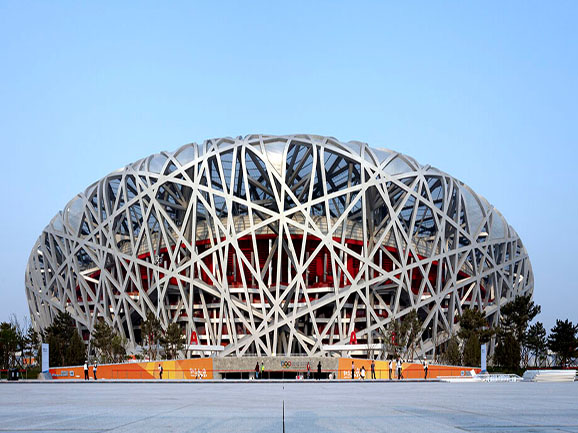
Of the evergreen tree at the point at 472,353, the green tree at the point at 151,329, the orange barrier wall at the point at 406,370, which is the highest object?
the green tree at the point at 151,329

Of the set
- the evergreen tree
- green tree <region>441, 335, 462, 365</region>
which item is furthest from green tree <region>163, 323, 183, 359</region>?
the evergreen tree

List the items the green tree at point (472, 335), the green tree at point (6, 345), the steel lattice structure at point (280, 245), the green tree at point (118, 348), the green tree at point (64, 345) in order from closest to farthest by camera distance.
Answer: the green tree at point (472, 335)
the green tree at point (118, 348)
the green tree at point (64, 345)
the steel lattice structure at point (280, 245)
the green tree at point (6, 345)

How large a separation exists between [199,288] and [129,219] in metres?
9.63

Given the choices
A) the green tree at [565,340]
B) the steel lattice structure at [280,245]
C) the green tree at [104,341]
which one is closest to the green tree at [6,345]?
the steel lattice structure at [280,245]

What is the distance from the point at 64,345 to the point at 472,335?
36.4m

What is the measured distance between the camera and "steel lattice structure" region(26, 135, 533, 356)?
5881 cm

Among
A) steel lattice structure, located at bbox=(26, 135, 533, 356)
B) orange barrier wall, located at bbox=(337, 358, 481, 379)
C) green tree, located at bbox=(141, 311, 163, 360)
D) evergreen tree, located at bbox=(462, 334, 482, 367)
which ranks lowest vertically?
orange barrier wall, located at bbox=(337, 358, 481, 379)

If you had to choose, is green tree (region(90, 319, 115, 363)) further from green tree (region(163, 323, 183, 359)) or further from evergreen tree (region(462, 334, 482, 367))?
evergreen tree (region(462, 334, 482, 367))

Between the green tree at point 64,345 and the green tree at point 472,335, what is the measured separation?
3309 centimetres

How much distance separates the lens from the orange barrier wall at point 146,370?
48188 millimetres

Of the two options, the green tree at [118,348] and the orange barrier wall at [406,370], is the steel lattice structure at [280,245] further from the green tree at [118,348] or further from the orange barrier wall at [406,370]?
the orange barrier wall at [406,370]

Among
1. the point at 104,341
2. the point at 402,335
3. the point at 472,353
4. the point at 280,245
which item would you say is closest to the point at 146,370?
the point at 104,341

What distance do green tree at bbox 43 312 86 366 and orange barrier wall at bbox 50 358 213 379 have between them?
21.2ft

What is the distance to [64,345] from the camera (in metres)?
59.1
